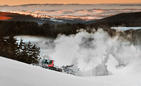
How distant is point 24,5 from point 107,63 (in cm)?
108

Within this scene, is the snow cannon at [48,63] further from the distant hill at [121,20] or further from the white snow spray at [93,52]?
the distant hill at [121,20]

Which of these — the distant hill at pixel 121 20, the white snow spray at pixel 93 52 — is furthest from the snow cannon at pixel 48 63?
the distant hill at pixel 121 20

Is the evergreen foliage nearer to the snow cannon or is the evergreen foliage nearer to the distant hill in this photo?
the snow cannon

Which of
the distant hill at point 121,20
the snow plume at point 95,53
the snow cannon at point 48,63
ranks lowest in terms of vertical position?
the snow cannon at point 48,63

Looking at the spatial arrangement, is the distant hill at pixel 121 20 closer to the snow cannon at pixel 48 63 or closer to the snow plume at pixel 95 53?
the snow plume at pixel 95 53

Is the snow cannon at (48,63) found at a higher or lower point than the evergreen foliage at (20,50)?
lower

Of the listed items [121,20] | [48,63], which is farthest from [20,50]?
[121,20]

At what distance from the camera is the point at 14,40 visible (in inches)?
89.2

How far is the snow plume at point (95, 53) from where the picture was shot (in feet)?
7.01

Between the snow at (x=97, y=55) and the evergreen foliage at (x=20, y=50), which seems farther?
the evergreen foliage at (x=20, y=50)

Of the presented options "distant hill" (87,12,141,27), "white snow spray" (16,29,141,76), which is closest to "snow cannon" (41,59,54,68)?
"white snow spray" (16,29,141,76)

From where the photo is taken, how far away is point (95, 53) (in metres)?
2.21

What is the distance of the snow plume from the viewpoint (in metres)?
2.14

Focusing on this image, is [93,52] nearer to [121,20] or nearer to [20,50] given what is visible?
[121,20]
